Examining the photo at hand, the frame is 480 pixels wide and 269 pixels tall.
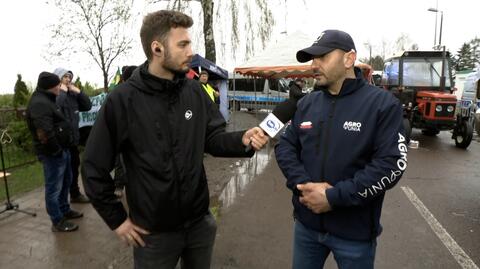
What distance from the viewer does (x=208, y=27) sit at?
465 inches

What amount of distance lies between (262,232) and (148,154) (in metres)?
2.74

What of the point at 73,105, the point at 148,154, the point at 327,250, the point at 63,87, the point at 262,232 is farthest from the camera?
the point at 73,105

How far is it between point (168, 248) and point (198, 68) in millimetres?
8750

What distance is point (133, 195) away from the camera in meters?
1.96

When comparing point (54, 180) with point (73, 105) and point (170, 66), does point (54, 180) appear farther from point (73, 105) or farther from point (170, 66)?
point (170, 66)

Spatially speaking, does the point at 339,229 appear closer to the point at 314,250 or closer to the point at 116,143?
the point at 314,250

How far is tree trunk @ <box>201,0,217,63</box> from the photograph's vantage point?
1166 centimetres

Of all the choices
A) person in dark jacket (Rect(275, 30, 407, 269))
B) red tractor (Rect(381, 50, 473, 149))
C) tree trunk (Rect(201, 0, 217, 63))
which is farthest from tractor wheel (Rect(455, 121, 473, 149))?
person in dark jacket (Rect(275, 30, 407, 269))

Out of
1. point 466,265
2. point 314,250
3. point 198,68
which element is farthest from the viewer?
point 198,68

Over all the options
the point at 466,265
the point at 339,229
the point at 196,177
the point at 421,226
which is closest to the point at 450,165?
the point at 421,226

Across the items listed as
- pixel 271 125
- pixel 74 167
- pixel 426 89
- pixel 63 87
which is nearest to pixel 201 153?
pixel 271 125

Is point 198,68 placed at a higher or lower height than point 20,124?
higher

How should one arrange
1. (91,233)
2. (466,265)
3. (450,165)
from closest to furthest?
(466,265) → (91,233) → (450,165)

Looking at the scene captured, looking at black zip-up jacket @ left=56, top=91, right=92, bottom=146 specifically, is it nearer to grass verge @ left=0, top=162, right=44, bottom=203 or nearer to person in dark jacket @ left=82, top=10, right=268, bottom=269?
grass verge @ left=0, top=162, right=44, bottom=203
